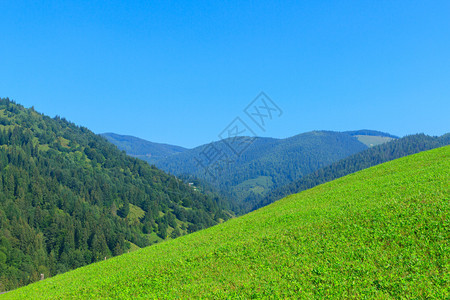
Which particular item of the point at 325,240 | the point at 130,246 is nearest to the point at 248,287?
the point at 325,240

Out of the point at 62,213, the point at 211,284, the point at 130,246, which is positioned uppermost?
the point at 62,213

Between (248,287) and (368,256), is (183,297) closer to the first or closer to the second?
(248,287)

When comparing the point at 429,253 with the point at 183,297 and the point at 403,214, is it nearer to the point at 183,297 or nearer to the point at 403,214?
the point at 403,214

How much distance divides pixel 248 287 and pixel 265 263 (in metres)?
2.67

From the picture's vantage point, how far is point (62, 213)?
198500mm

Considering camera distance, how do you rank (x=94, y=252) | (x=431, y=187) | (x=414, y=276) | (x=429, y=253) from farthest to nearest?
(x=94, y=252)
(x=431, y=187)
(x=429, y=253)
(x=414, y=276)

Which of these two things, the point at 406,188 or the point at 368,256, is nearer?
the point at 368,256

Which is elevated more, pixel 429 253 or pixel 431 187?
pixel 431 187

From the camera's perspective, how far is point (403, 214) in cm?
1917

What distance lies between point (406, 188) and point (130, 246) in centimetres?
18722

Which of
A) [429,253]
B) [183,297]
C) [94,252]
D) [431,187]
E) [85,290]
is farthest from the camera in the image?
[94,252]

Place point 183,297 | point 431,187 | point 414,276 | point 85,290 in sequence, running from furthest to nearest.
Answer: point 431,187 → point 85,290 → point 183,297 → point 414,276

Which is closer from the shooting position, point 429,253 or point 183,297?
point 429,253

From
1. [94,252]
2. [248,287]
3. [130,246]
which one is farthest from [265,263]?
[130,246]
